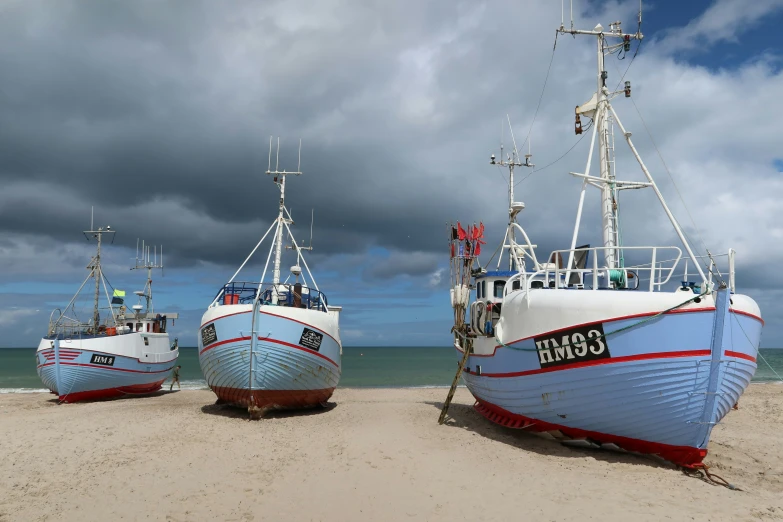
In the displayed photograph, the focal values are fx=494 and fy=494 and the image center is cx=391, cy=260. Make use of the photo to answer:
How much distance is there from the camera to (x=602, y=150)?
14.5 m

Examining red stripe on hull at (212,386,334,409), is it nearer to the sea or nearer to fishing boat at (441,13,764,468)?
fishing boat at (441,13,764,468)

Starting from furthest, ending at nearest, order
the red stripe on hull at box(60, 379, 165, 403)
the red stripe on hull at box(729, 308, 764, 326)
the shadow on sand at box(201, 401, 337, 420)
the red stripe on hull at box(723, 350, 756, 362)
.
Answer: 1. the red stripe on hull at box(60, 379, 165, 403)
2. the shadow on sand at box(201, 401, 337, 420)
3. the red stripe on hull at box(729, 308, 764, 326)
4. the red stripe on hull at box(723, 350, 756, 362)

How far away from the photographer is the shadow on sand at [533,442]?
1121 centimetres

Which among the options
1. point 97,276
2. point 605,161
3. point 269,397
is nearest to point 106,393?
point 97,276

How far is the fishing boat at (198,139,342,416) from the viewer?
15.7m

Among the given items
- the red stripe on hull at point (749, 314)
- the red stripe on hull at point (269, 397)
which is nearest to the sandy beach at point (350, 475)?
the red stripe on hull at point (269, 397)

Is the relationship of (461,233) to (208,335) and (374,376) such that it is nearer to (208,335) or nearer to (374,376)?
(208,335)

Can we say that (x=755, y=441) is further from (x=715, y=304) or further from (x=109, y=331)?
(x=109, y=331)

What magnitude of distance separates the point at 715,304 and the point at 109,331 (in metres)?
26.5

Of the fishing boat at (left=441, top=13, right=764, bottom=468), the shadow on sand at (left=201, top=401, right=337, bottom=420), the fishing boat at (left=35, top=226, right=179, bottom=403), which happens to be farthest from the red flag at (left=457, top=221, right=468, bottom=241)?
the fishing boat at (left=35, top=226, right=179, bottom=403)

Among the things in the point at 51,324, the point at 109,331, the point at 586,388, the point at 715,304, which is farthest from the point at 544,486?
the point at 51,324

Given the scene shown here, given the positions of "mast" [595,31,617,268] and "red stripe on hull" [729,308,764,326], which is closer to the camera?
"red stripe on hull" [729,308,764,326]

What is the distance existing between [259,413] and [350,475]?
22.0ft

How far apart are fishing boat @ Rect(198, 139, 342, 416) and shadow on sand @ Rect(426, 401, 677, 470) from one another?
493 centimetres
